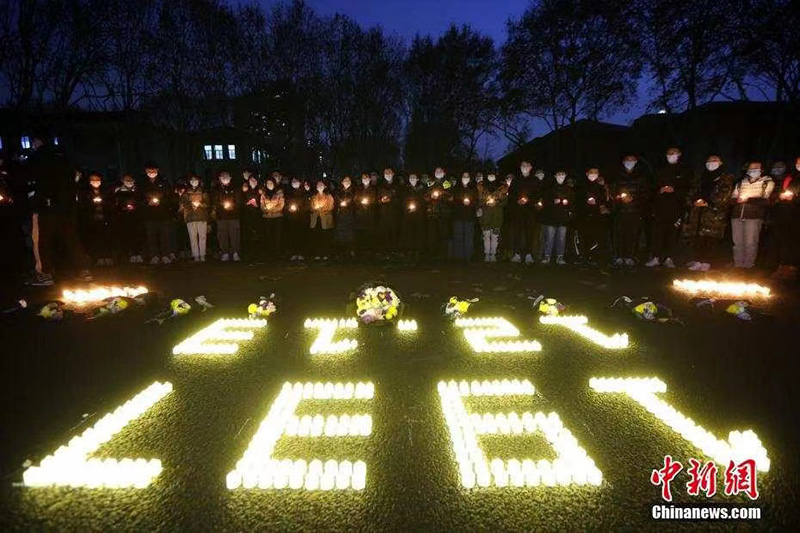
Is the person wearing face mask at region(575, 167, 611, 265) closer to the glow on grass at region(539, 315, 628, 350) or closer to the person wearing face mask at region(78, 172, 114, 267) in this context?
the glow on grass at region(539, 315, 628, 350)

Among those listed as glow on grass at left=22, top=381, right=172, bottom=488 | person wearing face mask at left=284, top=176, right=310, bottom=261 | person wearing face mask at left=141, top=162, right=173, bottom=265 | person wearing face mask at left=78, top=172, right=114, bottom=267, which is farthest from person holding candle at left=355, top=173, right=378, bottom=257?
glow on grass at left=22, top=381, right=172, bottom=488

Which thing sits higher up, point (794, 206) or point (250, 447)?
point (794, 206)

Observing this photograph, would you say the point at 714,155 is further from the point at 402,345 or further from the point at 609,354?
the point at 402,345

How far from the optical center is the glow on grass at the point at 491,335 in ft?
16.5

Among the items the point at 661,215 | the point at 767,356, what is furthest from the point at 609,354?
the point at 661,215

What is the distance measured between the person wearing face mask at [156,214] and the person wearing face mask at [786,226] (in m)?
13.0

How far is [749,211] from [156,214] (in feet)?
42.3

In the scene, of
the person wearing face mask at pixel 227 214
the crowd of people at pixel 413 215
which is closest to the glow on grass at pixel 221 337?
the crowd of people at pixel 413 215

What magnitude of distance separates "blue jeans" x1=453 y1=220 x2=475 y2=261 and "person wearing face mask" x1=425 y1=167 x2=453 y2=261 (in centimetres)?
27

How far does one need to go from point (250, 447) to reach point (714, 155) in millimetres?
10910

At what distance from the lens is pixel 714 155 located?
32.6 ft

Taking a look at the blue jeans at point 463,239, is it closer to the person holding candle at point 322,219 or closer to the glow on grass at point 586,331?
the person holding candle at point 322,219

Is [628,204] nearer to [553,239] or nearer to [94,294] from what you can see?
[553,239]

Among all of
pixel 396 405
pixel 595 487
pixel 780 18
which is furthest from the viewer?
pixel 780 18
